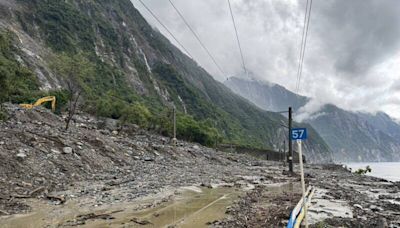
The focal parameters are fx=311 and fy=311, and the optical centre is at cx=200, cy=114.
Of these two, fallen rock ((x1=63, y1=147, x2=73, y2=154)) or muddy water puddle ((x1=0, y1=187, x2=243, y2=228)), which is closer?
muddy water puddle ((x1=0, y1=187, x2=243, y2=228))

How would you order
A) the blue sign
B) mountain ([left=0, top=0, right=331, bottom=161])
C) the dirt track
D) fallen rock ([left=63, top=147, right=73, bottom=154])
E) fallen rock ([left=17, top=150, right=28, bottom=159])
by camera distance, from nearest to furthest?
the blue sign
the dirt track
fallen rock ([left=17, top=150, right=28, bottom=159])
fallen rock ([left=63, top=147, right=73, bottom=154])
mountain ([left=0, top=0, right=331, bottom=161])

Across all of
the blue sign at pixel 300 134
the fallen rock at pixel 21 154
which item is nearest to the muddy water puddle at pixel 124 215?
the blue sign at pixel 300 134

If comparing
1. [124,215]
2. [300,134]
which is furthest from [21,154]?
[300,134]

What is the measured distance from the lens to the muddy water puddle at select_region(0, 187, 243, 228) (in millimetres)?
8633

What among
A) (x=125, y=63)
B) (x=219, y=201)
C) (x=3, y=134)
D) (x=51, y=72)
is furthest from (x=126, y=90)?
(x=219, y=201)

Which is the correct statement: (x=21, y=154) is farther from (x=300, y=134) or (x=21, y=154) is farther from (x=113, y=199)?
(x=300, y=134)

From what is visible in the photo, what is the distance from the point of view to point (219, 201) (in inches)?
498

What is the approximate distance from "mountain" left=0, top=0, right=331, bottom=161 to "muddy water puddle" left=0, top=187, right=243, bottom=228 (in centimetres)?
1691

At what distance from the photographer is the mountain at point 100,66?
60.5m

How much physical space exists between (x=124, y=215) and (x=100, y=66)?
121m

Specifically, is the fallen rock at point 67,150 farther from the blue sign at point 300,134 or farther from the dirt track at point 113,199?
the blue sign at point 300,134

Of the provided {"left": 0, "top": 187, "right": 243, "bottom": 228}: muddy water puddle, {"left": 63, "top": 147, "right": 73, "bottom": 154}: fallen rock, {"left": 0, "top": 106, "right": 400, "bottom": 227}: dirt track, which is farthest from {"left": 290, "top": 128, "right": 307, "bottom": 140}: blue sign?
{"left": 63, "top": 147, "right": 73, "bottom": 154}: fallen rock

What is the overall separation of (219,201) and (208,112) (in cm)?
15797

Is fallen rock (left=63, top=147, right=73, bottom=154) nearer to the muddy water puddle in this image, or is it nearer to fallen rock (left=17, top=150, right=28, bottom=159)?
fallen rock (left=17, top=150, right=28, bottom=159)
